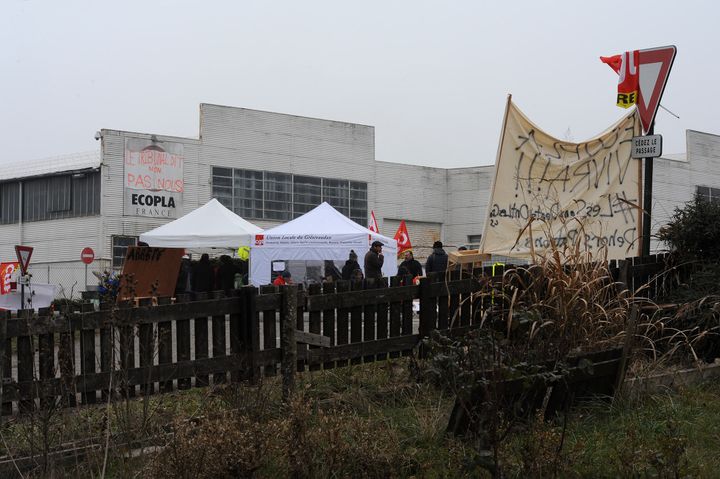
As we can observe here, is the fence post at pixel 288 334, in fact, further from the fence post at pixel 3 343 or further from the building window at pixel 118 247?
the building window at pixel 118 247

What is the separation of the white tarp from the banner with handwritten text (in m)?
13.4

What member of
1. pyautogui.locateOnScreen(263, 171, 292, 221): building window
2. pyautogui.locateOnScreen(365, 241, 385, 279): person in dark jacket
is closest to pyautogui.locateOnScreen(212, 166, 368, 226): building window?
pyautogui.locateOnScreen(263, 171, 292, 221): building window

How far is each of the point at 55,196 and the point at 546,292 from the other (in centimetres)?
3703

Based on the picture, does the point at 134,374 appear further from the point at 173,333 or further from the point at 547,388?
the point at 547,388

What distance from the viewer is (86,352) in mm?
6309

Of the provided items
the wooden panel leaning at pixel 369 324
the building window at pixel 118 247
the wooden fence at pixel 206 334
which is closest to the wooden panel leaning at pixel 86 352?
the wooden fence at pixel 206 334

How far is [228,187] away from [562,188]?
1278 inches

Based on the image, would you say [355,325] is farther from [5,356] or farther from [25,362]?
[5,356]

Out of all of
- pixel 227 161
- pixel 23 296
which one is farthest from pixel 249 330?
pixel 227 161

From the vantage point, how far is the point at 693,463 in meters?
5.26

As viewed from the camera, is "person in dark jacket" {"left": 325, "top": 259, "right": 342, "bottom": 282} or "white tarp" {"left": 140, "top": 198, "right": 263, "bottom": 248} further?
"person in dark jacket" {"left": 325, "top": 259, "right": 342, "bottom": 282}

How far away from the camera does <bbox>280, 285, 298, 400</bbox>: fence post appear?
6812 millimetres

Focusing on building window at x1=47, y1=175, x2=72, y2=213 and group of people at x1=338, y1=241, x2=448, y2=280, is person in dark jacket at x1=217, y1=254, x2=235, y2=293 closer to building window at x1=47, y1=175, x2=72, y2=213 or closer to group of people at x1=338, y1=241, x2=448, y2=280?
group of people at x1=338, y1=241, x2=448, y2=280

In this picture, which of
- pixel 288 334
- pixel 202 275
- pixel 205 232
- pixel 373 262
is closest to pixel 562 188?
pixel 288 334
